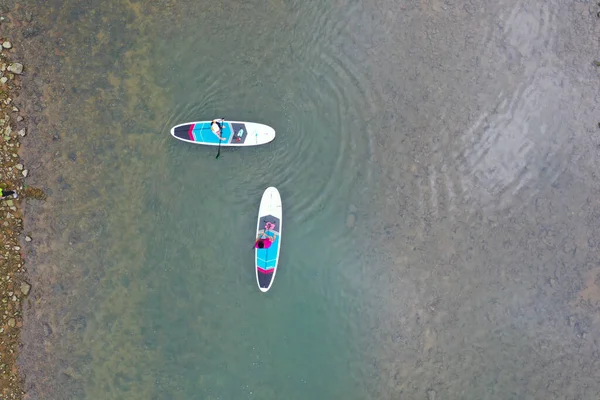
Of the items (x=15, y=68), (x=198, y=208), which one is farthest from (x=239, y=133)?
(x=15, y=68)

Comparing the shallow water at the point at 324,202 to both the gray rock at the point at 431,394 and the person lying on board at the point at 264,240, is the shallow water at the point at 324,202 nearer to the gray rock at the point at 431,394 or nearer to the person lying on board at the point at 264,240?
the gray rock at the point at 431,394

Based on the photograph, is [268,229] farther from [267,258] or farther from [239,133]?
[239,133]

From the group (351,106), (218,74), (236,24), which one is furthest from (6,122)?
(351,106)

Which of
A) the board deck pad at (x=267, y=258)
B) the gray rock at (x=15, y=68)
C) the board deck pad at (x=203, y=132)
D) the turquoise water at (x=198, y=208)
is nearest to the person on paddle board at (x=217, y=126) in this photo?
the board deck pad at (x=203, y=132)

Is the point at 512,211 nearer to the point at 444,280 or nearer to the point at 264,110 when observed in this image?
the point at 444,280

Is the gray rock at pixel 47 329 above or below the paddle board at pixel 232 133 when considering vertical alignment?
below

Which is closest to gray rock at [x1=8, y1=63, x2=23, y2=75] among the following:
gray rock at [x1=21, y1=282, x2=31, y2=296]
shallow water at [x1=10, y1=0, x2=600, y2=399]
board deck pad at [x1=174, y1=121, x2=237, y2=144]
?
shallow water at [x1=10, y1=0, x2=600, y2=399]
